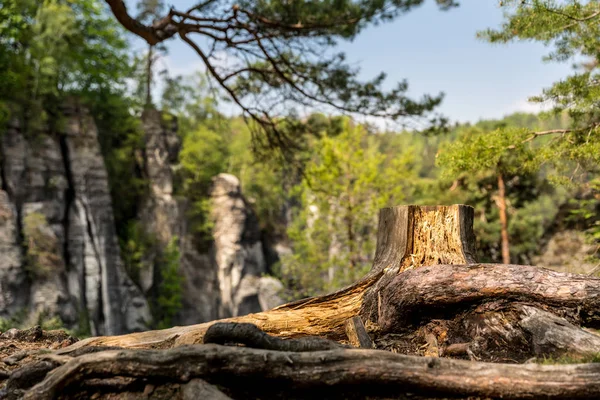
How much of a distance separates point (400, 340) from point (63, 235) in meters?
22.0

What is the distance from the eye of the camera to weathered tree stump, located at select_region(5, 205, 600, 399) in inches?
120

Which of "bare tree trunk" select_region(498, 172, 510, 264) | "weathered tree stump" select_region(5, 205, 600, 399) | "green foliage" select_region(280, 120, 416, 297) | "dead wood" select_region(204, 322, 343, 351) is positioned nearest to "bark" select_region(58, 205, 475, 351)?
"weathered tree stump" select_region(5, 205, 600, 399)

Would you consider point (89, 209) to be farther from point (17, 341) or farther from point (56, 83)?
point (17, 341)

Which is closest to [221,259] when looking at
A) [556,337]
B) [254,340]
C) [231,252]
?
[231,252]

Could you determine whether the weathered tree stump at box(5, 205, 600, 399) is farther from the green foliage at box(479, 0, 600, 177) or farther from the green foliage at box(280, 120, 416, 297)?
the green foliage at box(280, 120, 416, 297)

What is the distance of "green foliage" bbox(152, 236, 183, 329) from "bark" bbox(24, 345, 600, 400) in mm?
28408

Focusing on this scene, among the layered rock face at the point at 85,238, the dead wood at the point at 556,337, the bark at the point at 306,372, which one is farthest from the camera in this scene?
the layered rock face at the point at 85,238

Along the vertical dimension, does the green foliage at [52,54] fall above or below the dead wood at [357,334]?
above

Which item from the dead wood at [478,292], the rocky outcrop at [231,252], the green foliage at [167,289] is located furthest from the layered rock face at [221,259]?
the dead wood at [478,292]

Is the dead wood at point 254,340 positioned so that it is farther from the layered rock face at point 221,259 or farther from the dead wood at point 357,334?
the layered rock face at point 221,259

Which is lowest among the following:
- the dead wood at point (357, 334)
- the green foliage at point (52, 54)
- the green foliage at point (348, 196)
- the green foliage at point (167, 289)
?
the green foliage at point (167, 289)

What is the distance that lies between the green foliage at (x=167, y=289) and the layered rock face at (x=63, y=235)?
352 cm

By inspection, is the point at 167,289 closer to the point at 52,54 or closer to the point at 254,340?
the point at 52,54

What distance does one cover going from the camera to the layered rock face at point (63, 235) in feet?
62.9
